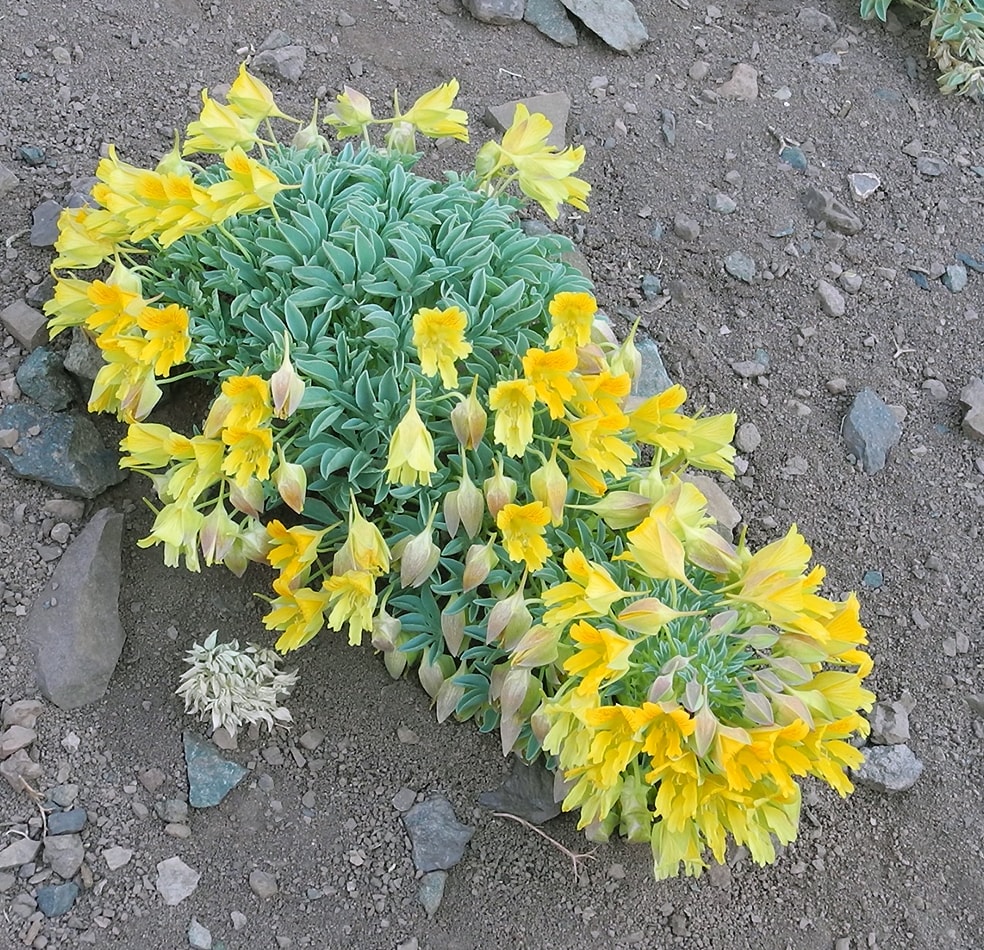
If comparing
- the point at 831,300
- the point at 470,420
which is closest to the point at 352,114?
the point at 470,420

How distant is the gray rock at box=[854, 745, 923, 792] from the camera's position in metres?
2.71

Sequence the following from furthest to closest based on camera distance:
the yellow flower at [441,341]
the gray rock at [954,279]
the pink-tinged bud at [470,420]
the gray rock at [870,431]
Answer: the gray rock at [954,279], the gray rock at [870,431], the pink-tinged bud at [470,420], the yellow flower at [441,341]

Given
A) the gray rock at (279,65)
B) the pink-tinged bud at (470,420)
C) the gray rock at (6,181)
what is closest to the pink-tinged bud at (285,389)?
the pink-tinged bud at (470,420)

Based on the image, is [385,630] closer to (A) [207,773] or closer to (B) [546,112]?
(A) [207,773]

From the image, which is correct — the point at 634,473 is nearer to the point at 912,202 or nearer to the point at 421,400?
the point at 421,400

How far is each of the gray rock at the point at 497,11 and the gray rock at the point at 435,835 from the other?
281cm

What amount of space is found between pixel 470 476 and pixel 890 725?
4.24ft

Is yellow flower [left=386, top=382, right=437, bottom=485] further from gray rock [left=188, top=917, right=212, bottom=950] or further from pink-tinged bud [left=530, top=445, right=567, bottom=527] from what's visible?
gray rock [left=188, top=917, right=212, bottom=950]

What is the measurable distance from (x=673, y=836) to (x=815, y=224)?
7.49 feet

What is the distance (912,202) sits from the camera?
379 centimetres

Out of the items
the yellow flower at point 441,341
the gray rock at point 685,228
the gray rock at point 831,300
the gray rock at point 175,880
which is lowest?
the gray rock at point 175,880

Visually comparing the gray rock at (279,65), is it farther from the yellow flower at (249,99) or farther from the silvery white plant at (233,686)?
the silvery white plant at (233,686)

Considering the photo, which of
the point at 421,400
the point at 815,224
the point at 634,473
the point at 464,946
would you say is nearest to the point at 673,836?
the point at 464,946

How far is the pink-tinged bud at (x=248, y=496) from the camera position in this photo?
2361mm
